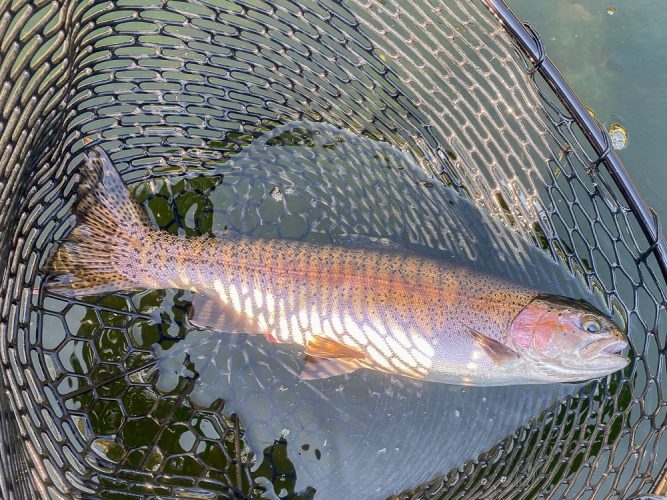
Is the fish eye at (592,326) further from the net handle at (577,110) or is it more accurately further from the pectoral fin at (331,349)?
the pectoral fin at (331,349)

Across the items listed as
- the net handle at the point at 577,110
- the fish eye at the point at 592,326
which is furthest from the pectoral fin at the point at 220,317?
the net handle at the point at 577,110

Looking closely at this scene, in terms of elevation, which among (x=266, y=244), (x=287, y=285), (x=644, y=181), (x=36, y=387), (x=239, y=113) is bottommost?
(x=36, y=387)

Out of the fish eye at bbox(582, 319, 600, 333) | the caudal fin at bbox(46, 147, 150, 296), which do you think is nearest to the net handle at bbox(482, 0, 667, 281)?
the fish eye at bbox(582, 319, 600, 333)

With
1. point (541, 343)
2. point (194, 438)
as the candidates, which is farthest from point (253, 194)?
point (541, 343)

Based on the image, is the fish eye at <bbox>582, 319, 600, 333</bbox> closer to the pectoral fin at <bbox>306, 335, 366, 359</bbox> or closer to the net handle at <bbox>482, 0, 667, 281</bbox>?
the net handle at <bbox>482, 0, 667, 281</bbox>

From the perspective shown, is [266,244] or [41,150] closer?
[41,150]

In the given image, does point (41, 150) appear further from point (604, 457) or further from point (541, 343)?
point (604, 457)

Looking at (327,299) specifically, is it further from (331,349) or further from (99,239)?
(99,239)
